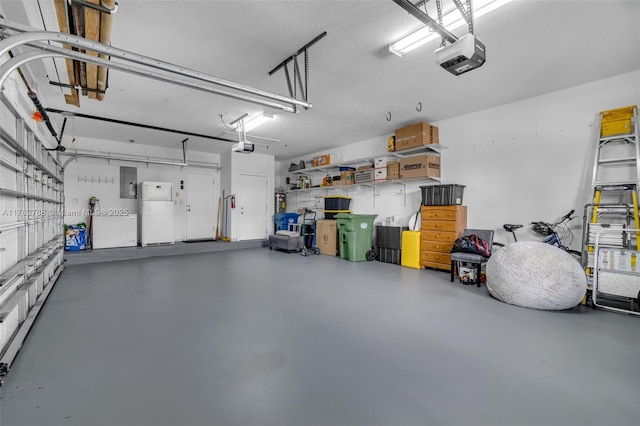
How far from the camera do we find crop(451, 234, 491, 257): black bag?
4145 mm

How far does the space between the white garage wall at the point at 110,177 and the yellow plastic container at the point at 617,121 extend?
8.71 m

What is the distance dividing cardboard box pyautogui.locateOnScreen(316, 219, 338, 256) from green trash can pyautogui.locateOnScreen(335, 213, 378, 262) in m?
0.42

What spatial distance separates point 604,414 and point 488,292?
238 cm

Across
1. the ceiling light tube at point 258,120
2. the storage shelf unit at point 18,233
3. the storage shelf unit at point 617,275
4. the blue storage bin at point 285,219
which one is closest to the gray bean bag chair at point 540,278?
the storage shelf unit at point 617,275

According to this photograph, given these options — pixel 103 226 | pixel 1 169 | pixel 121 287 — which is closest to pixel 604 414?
pixel 1 169

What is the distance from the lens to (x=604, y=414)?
5.07ft

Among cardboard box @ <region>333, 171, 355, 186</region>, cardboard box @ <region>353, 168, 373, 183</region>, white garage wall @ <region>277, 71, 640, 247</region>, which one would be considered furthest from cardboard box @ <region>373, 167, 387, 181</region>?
white garage wall @ <region>277, 71, 640, 247</region>

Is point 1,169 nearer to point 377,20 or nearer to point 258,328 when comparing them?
point 258,328

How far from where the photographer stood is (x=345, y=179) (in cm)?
727

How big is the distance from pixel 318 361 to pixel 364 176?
5.19 meters

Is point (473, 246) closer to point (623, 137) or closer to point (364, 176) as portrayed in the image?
point (623, 137)

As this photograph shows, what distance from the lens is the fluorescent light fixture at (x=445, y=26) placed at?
2.40m

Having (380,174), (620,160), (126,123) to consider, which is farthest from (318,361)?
(126,123)

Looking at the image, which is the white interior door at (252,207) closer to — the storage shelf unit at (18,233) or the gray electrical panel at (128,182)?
the gray electrical panel at (128,182)
